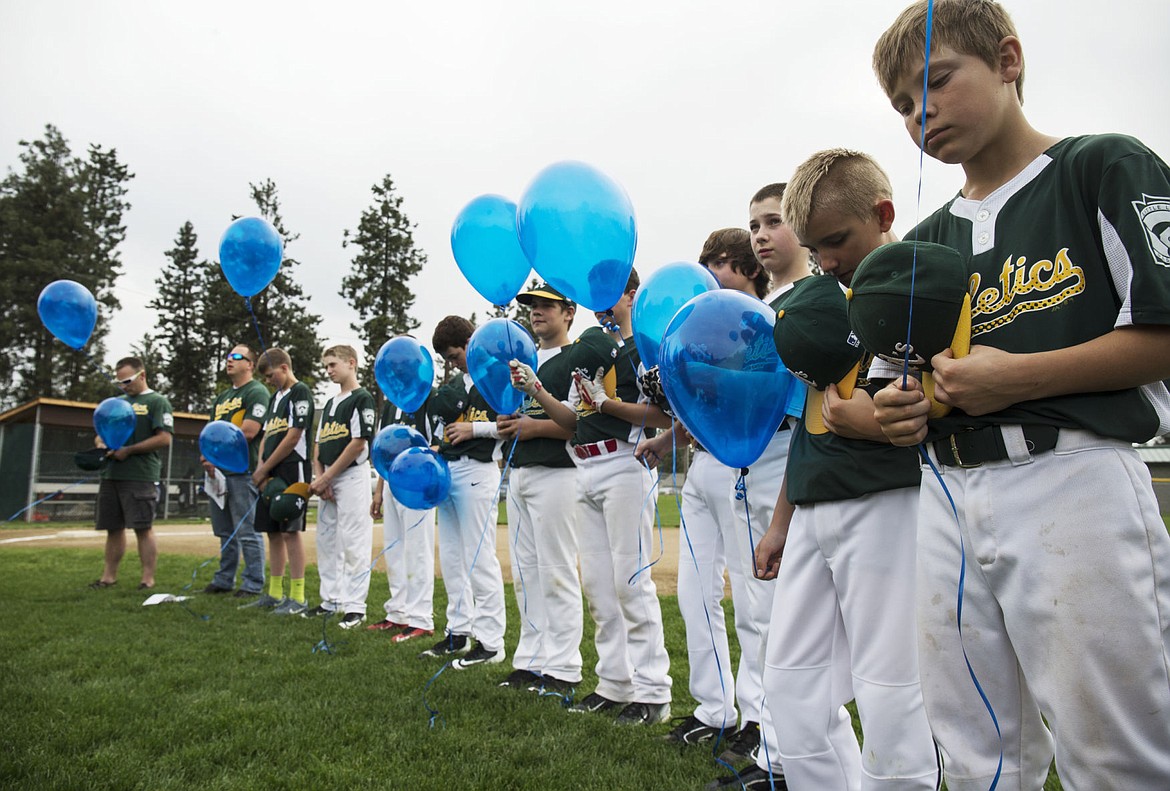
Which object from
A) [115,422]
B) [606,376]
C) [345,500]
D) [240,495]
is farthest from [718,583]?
[115,422]

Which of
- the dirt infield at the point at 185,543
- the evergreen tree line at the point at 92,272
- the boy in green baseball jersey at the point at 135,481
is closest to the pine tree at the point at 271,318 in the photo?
the evergreen tree line at the point at 92,272

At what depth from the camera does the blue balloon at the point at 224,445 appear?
6.70 metres

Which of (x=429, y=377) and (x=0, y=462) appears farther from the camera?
(x=0, y=462)

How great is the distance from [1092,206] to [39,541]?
52.8 feet

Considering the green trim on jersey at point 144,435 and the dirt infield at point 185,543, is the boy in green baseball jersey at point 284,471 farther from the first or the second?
the dirt infield at point 185,543

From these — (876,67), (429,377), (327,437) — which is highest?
(876,67)

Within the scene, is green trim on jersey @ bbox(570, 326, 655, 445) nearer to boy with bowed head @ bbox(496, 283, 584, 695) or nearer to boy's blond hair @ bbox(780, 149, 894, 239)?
boy with bowed head @ bbox(496, 283, 584, 695)

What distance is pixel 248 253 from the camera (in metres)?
6.33

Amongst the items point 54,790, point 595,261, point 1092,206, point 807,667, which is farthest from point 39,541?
point 1092,206

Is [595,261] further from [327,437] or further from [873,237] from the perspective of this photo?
[327,437]

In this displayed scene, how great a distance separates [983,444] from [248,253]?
6275 millimetres

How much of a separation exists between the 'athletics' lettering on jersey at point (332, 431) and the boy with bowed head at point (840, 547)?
5211 mm

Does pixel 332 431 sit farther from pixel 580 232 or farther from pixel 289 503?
pixel 580 232

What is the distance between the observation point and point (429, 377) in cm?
534
